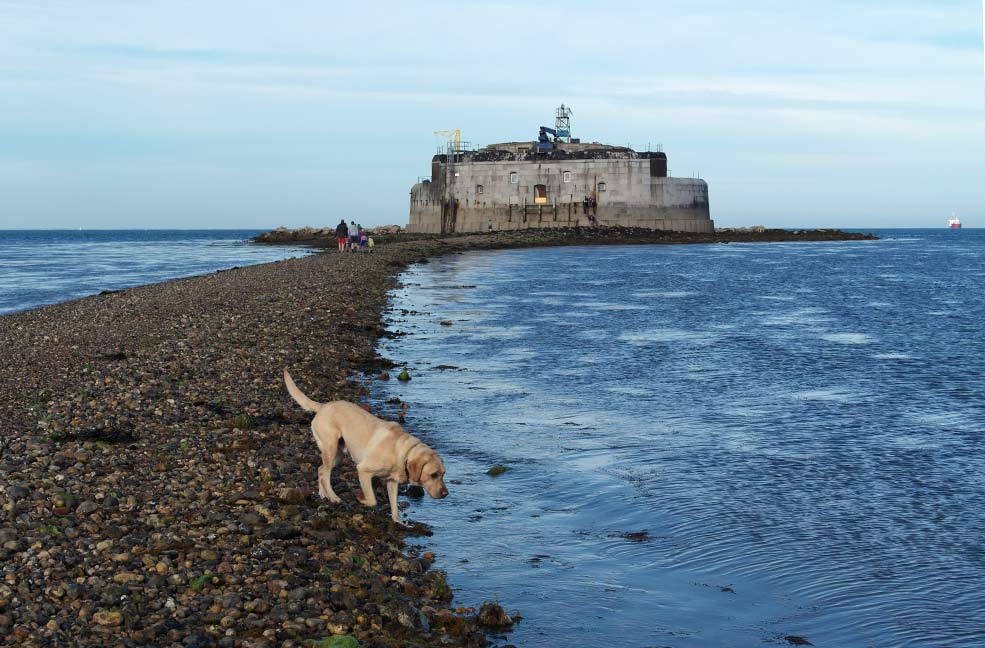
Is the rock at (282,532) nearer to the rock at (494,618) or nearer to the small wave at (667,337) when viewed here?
the rock at (494,618)

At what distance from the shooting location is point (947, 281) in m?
46.5

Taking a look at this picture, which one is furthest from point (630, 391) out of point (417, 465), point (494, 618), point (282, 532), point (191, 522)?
point (494, 618)

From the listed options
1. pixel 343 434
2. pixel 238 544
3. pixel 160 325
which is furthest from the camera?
pixel 160 325

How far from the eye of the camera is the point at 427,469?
749 centimetres

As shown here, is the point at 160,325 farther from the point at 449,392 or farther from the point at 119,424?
the point at 119,424

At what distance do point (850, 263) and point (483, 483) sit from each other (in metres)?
57.4

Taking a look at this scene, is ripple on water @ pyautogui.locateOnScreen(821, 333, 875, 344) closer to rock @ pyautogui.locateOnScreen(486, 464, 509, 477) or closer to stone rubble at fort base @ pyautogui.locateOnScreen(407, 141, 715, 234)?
rock @ pyautogui.locateOnScreen(486, 464, 509, 477)

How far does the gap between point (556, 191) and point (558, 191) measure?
185 mm

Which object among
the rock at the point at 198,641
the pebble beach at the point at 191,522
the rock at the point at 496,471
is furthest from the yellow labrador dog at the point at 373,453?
the rock at the point at 198,641

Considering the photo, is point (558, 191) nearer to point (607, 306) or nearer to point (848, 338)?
point (607, 306)

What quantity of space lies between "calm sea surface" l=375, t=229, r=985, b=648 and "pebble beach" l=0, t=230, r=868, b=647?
66 centimetres

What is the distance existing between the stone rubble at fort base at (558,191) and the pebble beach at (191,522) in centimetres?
7116

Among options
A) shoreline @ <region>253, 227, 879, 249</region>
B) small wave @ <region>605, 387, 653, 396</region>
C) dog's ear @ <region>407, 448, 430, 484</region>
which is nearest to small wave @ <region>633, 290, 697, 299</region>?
small wave @ <region>605, 387, 653, 396</region>

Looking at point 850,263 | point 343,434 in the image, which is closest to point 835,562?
point 343,434
